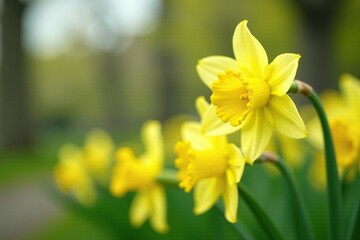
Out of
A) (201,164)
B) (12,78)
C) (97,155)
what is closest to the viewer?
(201,164)

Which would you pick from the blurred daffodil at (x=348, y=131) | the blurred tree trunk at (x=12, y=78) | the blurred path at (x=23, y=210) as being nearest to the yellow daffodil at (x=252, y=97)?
the blurred daffodil at (x=348, y=131)

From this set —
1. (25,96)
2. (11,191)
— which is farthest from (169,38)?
(11,191)

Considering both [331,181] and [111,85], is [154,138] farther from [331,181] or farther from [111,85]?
[111,85]

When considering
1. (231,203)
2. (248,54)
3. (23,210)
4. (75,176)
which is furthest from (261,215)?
(23,210)

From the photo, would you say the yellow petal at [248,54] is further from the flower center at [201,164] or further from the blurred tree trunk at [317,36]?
the blurred tree trunk at [317,36]

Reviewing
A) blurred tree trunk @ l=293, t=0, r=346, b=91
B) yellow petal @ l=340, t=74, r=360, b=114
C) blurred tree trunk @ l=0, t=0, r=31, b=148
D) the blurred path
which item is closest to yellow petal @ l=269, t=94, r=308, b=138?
yellow petal @ l=340, t=74, r=360, b=114

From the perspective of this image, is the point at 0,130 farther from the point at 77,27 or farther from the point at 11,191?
the point at 77,27
